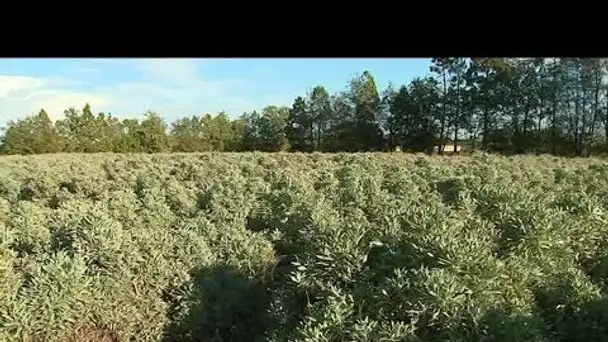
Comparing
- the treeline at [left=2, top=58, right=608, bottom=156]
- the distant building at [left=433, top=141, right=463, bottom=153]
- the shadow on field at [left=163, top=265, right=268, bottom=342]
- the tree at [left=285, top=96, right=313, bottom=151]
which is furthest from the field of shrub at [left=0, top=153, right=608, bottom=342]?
the tree at [left=285, top=96, right=313, bottom=151]

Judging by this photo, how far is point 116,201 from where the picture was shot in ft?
27.3

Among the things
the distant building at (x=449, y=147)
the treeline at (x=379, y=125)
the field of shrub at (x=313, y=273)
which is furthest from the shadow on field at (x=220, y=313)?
the distant building at (x=449, y=147)

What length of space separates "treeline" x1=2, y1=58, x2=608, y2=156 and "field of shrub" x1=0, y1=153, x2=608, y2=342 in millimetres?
16889

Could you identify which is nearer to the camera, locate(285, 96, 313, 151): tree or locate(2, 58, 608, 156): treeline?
locate(2, 58, 608, 156): treeline

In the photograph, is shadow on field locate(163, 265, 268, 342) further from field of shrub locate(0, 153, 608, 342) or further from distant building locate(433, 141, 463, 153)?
distant building locate(433, 141, 463, 153)

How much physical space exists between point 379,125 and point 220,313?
26.4 metres

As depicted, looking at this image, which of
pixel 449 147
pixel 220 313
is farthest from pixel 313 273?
pixel 449 147

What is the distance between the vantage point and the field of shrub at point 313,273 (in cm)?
466

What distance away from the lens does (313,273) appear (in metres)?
5.53

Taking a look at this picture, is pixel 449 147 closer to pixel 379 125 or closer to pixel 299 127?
pixel 379 125

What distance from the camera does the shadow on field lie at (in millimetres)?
5961

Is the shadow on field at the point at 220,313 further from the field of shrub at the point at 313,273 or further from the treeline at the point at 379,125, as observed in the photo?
the treeline at the point at 379,125
